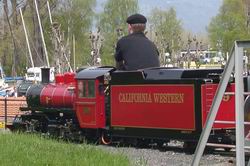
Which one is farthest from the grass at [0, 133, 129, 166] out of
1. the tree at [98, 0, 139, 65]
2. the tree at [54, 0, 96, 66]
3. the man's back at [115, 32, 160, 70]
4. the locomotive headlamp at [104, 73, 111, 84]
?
the tree at [98, 0, 139, 65]

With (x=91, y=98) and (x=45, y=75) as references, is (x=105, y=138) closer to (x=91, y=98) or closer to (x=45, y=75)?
(x=91, y=98)

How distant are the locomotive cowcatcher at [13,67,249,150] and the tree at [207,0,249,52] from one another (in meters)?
49.0

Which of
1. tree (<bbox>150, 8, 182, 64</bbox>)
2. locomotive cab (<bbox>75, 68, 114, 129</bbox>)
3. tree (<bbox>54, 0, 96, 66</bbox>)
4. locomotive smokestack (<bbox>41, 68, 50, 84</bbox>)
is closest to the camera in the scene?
locomotive cab (<bbox>75, 68, 114, 129</bbox>)

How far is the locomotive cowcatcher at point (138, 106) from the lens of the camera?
11.5m

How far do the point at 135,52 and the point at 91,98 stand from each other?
1.55 m

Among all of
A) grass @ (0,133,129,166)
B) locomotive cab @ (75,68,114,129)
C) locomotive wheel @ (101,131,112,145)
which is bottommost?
locomotive wheel @ (101,131,112,145)

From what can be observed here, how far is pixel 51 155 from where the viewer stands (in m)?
9.42

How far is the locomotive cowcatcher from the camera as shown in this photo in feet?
37.6

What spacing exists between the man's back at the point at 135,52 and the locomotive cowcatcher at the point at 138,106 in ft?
1.20

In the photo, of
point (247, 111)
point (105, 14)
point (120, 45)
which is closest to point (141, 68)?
point (120, 45)

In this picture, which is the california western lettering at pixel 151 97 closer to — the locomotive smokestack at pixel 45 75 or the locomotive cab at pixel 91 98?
the locomotive cab at pixel 91 98

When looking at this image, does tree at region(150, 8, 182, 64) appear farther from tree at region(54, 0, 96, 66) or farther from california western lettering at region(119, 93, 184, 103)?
california western lettering at region(119, 93, 184, 103)

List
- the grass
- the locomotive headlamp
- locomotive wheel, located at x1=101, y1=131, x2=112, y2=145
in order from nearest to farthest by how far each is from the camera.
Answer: the grass
the locomotive headlamp
locomotive wheel, located at x1=101, y1=131, x2=112, y2=145

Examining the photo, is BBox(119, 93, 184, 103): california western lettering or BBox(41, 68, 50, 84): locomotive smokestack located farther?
BBox(41, 68, 50, 84): locomotive smokestack
